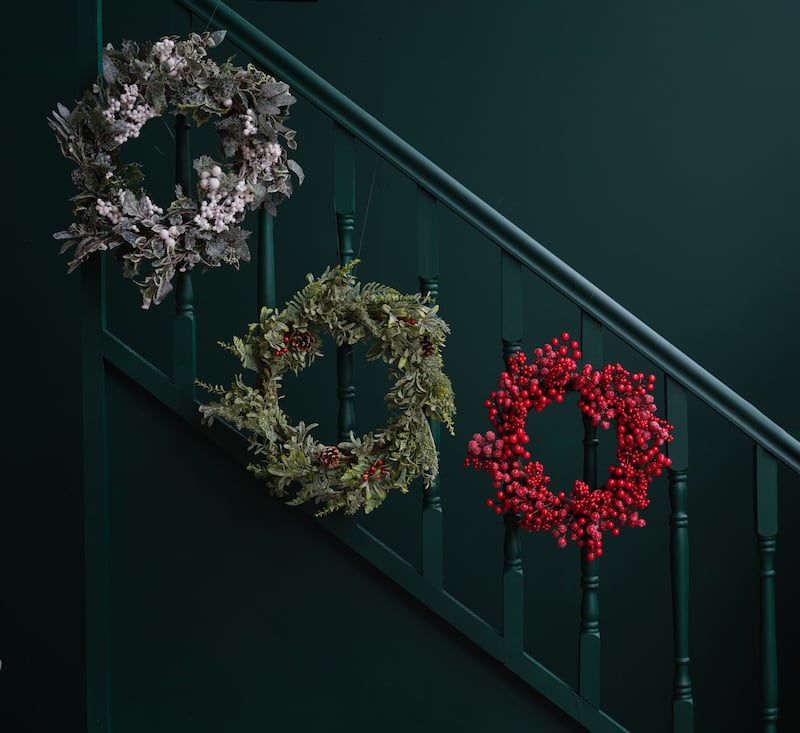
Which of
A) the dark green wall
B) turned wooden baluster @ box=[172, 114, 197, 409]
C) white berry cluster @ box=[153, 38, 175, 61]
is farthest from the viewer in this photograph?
the dark green wall

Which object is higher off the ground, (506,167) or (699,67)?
(699,67)

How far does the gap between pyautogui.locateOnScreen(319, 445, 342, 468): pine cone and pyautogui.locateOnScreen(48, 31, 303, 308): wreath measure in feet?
1.51

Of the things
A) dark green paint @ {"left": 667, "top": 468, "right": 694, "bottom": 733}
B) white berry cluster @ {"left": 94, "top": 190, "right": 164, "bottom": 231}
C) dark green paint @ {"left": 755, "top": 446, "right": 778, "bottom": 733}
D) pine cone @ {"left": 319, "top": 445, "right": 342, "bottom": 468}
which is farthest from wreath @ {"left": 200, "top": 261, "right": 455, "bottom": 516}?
dark green paint @ {"left": 755, "top": 446, "right": 778, "bottom": 733}

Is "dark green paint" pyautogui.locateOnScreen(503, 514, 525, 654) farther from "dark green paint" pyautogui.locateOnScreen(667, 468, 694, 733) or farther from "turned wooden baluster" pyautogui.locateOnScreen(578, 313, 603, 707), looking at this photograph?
"dark green paint" pyautogui.locateOnScreen(667, 468, 694, 733)

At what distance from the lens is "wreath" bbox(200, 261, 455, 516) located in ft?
5.87

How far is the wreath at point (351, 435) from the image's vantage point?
179cm

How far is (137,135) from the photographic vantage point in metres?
1.80

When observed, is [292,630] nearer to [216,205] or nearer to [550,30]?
[216,205]

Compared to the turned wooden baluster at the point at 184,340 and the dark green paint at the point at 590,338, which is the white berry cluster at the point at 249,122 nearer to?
the turned wooden baluster at the point at 184,340

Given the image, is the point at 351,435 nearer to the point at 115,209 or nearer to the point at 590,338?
the point at 590,338

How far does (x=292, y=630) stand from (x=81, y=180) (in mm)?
1023

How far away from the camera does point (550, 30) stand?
309cm

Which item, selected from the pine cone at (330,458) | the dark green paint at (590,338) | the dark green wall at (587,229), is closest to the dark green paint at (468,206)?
the dark green paint at (590,338)

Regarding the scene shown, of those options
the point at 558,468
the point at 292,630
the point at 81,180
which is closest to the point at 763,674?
the point at 292,630
